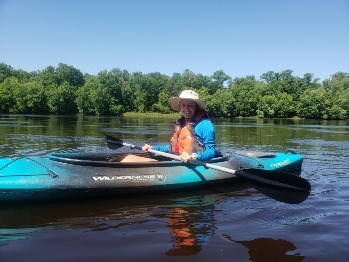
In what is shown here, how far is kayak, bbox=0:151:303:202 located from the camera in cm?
503

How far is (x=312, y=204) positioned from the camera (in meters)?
5.79

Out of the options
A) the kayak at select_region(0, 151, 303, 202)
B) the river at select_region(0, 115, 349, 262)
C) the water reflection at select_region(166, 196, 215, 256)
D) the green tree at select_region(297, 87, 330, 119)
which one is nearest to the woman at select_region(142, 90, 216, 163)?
the kayak at select_region(0, 151, 303, 202)

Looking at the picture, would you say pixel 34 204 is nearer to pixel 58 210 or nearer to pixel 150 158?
pixel 58 210

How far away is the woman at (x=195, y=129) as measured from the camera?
6137 mm

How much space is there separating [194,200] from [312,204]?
1.92 m

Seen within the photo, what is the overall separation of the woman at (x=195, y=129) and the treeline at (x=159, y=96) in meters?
67.9

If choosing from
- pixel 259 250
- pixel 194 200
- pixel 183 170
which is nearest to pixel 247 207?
pixel 194 200

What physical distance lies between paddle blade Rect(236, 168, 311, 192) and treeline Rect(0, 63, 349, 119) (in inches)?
2712

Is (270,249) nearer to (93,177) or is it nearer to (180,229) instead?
(180,229)

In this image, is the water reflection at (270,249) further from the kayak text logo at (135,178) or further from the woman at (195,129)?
the woman at (195,129)

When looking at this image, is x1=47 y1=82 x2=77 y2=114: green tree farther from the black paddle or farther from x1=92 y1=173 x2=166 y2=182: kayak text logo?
the black paddle

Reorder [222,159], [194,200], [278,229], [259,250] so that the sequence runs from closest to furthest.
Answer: [259,250] → [278,229] → [194,200] → [222,159]

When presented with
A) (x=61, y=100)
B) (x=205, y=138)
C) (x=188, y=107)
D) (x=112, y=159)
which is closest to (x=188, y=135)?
(x=205, y=138)

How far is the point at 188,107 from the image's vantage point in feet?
20.5
